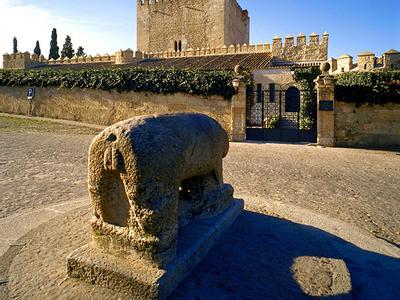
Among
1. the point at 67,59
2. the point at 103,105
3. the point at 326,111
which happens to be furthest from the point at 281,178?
the point at 67,59

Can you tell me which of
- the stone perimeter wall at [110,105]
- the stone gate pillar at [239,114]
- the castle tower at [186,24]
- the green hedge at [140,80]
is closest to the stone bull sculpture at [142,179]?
the stone gate pillar at [239,114]

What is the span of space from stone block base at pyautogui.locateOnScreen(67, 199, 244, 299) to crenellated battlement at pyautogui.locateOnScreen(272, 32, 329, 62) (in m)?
24.2

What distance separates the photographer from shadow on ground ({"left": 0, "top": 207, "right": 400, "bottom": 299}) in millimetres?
2354

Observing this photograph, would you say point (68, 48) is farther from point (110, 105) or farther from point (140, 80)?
point (140, 80)

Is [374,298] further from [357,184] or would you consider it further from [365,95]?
[365,95]

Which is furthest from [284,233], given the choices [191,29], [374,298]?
[191,29]

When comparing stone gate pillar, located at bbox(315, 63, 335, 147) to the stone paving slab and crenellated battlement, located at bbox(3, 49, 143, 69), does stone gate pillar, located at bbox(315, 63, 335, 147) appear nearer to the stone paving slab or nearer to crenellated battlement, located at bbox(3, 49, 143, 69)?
the stone paving slab

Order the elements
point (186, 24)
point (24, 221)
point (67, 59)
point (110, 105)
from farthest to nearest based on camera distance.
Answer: point (186, 24)
point (67, 59)
point (110, 105)
point (24, 221)

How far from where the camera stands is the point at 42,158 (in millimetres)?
8188

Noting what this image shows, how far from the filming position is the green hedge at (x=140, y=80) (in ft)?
42.5

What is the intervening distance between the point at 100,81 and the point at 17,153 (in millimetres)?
7647

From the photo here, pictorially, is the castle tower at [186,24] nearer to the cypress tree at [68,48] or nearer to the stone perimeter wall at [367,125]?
the cypress tree at [68,48]

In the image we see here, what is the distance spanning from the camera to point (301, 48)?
958 inches

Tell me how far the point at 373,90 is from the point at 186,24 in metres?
30.3
